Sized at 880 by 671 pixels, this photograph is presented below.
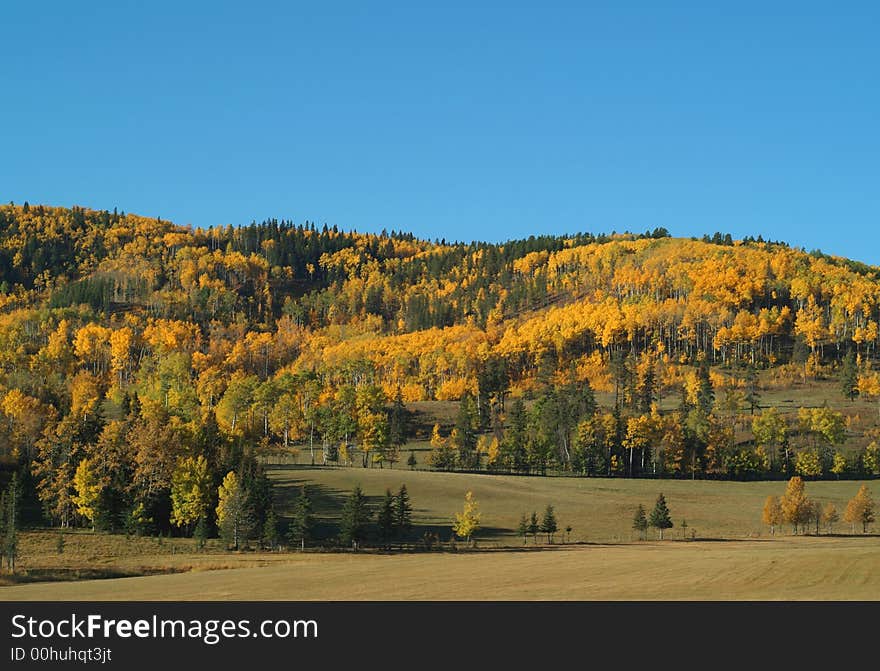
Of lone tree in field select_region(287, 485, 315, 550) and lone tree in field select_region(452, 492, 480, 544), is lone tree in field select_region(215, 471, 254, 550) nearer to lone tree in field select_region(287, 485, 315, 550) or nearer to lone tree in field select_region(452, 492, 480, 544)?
lone tree in field select_region(287, 485, 315, 550)

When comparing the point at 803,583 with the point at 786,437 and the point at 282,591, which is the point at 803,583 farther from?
the point at 786,437

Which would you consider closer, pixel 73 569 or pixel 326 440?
pixel 73 569

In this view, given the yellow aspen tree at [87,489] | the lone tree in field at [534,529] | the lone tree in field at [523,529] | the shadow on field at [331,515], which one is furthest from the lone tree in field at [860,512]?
the yellow aspen tree at [87,489]

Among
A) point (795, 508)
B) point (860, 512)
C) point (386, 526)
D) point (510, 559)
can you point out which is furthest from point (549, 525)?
point (860, 512)

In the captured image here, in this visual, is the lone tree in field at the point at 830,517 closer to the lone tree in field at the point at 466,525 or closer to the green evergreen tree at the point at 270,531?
the lone tree in field at the point at 466,525

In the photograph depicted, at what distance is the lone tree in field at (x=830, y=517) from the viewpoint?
4286 inches

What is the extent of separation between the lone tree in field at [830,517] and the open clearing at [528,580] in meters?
40.2

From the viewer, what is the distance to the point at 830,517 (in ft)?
357

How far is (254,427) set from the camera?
169m

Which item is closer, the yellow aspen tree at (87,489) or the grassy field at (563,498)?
the yellow aspen tree at (87,489)

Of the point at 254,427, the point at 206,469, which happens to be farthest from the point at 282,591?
the point at 254,427

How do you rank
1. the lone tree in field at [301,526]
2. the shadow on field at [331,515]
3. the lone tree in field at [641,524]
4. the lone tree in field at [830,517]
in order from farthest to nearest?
1. the lone tree in field at [830,517]
2. the lone tree in field at [641,524]
3. the shadow on field at [331,515]
4. the lone tree in field at [301,526]

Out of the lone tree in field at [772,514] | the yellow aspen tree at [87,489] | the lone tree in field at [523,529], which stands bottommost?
the lone tree in field at [523,529]

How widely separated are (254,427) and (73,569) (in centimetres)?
9748
